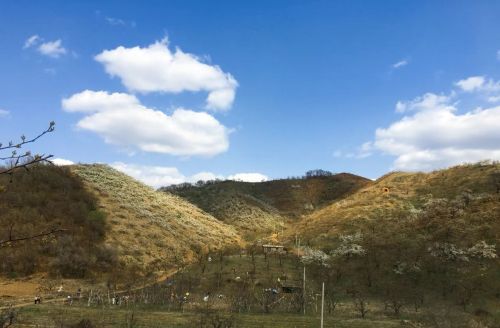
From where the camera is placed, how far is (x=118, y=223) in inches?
1984

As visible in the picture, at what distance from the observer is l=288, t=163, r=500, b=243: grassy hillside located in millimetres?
47125

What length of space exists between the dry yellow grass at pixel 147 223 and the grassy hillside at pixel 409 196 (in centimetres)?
1154

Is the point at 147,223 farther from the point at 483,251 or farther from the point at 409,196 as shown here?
the point at 483,251

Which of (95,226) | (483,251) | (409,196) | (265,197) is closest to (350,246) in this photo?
(483,251)

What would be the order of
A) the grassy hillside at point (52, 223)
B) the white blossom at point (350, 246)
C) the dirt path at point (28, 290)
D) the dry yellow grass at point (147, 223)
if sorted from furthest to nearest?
A: the dry yellow grass at point (147, 223)
the white blossom at point (350, 246)
the grassy hillside at point (52, 223)
the dirt path at point (28, 290)

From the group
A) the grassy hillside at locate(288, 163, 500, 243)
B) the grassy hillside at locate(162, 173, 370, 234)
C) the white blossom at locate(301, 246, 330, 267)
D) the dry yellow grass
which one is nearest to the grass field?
the white blossom at locate(301, 246, 330, 267)

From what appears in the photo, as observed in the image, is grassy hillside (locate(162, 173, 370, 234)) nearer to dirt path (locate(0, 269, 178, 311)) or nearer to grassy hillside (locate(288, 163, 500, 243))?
grassy hillside (locate(288, 163, 500, 243))

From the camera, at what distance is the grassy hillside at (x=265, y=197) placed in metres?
72.9

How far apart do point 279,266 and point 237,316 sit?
1502cm

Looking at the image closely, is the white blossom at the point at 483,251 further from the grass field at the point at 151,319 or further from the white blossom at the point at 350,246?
the grass field at the point at 151,319

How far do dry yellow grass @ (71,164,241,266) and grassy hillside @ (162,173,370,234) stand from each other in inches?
285

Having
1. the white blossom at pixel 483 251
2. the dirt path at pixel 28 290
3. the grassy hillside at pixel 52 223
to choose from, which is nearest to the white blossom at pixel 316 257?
the white blossom at pixel 483 251

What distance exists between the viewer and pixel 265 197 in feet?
299

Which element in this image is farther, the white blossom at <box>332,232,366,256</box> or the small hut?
the small hut
